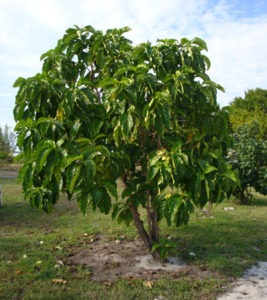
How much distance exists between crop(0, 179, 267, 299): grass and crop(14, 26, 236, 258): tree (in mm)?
645

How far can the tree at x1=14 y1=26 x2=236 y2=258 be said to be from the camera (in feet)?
11.5

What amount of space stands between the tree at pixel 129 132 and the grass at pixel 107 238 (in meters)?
0.64

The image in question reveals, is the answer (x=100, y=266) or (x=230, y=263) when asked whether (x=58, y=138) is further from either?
(x=230, y=263)

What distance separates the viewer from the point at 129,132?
3766 mm

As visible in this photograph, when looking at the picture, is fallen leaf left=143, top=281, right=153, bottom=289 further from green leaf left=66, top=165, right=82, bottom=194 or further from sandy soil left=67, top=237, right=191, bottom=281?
green leaf left=66, top=165, right=82, bottom=194

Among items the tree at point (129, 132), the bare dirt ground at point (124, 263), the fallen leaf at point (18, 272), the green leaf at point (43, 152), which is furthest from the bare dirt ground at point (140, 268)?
the green leaf at point (43, 152)

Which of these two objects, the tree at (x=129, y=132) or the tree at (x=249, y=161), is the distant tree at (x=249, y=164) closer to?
the tree at (x=249, y=161)

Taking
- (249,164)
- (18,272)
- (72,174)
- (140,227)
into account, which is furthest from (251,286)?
(249,164)

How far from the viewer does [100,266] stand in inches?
178

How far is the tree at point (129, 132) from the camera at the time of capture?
350 cm

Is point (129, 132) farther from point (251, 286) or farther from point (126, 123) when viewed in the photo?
point (251, 286)

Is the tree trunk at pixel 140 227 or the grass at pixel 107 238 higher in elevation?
the tree trunk at pixel 140 227

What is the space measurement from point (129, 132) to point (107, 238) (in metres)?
2.45

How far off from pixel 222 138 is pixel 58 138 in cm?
181
